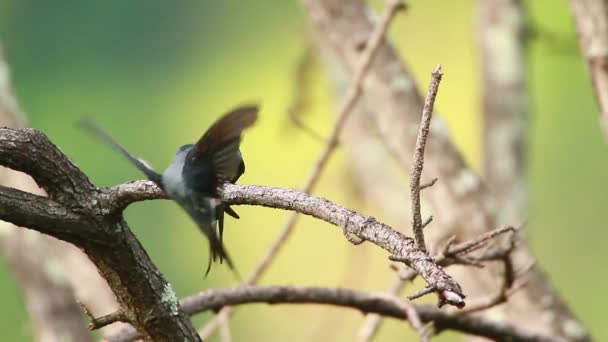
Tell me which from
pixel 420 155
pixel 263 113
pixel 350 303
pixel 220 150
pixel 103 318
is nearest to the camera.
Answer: pixel 420 155

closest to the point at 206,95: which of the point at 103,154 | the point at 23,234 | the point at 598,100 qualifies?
the point at 103,154

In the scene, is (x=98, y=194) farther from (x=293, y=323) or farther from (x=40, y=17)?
(x=40, y=17)

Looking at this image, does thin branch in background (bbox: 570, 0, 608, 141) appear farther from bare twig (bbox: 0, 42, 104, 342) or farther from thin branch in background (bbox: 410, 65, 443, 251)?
Answer: bare twig (bbox: 0, 42, 104, 342)

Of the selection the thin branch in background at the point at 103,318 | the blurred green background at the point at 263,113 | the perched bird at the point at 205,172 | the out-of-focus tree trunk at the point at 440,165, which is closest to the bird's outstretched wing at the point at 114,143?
the perched bird at the point at 205,172

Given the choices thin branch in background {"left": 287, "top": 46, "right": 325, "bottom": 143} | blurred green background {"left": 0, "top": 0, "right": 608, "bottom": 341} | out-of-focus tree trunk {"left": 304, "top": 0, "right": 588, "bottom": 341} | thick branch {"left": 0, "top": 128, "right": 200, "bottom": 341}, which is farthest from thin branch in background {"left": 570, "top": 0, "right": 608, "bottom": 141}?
blurred green background {"left": 0, "top": 0, "right": 608, "bottom": 341}

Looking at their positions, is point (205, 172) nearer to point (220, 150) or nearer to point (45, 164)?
point (220, 150)

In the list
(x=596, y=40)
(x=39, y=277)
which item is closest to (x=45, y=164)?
(x=596, y=40)
